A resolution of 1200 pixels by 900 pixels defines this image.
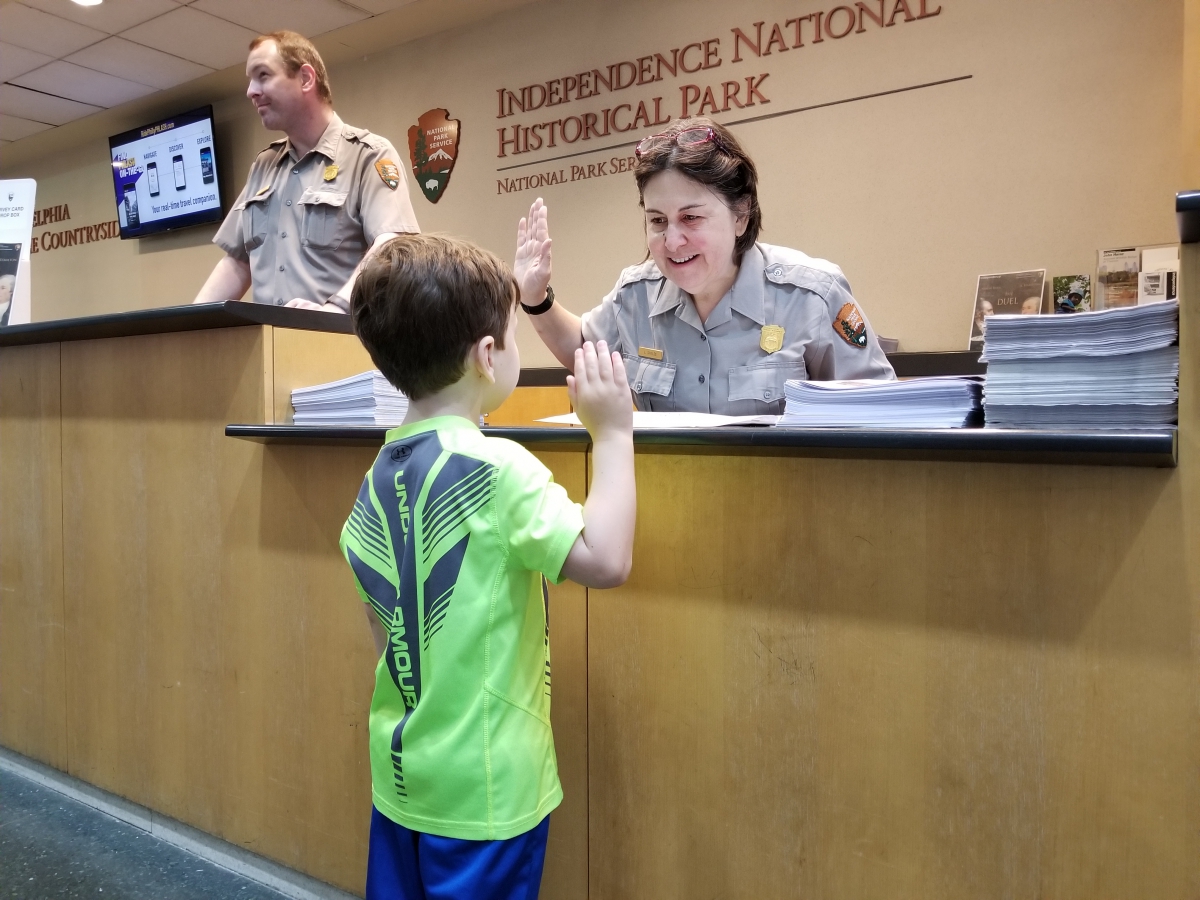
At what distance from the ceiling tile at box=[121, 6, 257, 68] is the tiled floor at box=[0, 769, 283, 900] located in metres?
3.75

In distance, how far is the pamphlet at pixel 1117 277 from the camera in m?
2.88

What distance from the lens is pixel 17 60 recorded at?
16.3 ft

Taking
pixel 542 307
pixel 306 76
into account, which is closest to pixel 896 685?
pixel 542 307

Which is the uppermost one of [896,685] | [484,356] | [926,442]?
[484,356]

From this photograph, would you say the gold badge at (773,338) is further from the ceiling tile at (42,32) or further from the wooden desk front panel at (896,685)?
the ceiling tile at (42,32)

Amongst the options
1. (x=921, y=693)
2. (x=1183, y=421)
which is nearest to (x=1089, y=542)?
(x=1183, y=421)

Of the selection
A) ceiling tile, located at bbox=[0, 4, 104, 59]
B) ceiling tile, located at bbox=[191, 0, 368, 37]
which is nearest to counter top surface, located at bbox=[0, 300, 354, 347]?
ceiling tile, located at bbox=[191, 0, 368, 37]

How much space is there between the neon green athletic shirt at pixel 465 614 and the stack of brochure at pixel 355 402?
0.57 m

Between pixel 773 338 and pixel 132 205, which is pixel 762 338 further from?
pixel 132 205

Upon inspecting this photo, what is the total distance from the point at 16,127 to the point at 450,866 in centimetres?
696

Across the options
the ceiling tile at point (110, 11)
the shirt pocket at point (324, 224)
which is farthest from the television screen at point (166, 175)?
the shirt pocket at point (324, 224)

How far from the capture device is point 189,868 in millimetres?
1861

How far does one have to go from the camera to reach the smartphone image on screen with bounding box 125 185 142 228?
19.4ft

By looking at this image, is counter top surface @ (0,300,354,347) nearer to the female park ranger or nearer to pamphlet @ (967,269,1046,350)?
the female park ranger
